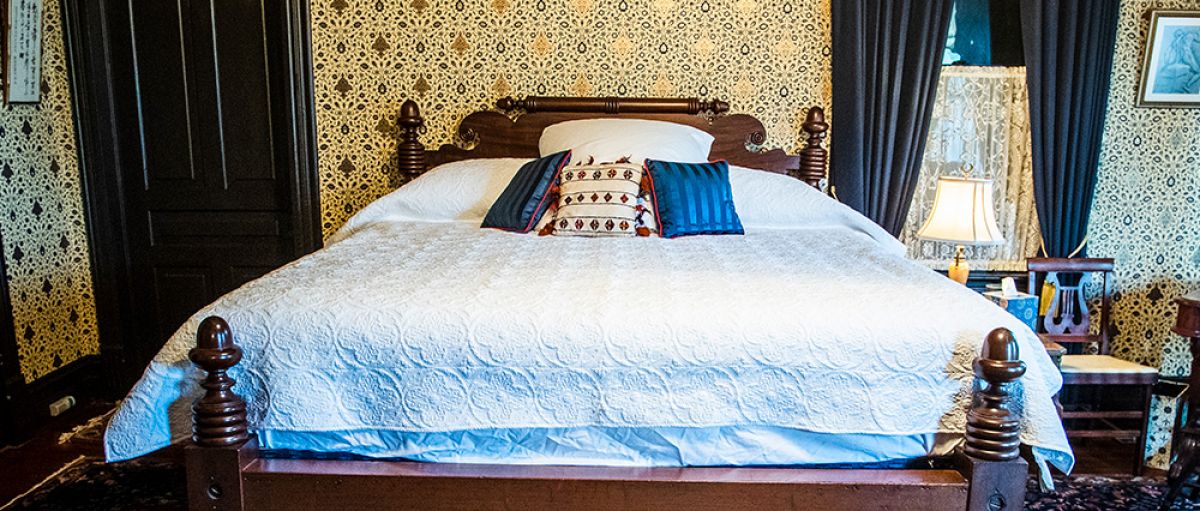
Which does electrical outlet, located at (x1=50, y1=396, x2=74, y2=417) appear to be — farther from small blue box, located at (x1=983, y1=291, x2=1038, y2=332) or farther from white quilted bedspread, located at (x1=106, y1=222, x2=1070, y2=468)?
small blue box, located at (x1=983, y1=291, x2=1038, y2=332)

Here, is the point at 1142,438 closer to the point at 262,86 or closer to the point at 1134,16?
the point at 1134,16

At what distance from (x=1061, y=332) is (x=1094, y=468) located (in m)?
0.54

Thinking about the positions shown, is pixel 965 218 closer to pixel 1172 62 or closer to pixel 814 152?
pixel 814 152

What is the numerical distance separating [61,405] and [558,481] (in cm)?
263

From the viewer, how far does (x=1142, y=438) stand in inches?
106

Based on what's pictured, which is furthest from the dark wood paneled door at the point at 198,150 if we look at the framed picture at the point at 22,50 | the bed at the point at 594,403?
the bed at the point at 594,403

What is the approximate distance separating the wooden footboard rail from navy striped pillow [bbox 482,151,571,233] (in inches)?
48.0

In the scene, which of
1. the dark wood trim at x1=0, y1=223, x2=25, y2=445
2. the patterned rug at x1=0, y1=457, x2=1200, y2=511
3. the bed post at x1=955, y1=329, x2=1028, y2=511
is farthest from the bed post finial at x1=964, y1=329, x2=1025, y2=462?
the dark wood trim at x1=0, y1=223, x2=25, y2=445

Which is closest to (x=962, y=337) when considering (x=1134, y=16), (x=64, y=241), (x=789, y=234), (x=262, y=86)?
(x=789, y=234)

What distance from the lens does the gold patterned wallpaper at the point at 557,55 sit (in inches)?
132

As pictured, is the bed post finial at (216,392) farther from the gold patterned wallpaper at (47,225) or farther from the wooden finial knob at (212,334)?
the gold patterned wallpaper at (47,225)

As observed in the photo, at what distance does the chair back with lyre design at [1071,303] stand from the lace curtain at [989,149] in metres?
0.28

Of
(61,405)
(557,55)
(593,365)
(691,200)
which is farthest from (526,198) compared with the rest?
(61,405)

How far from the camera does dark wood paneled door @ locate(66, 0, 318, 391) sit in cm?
333
